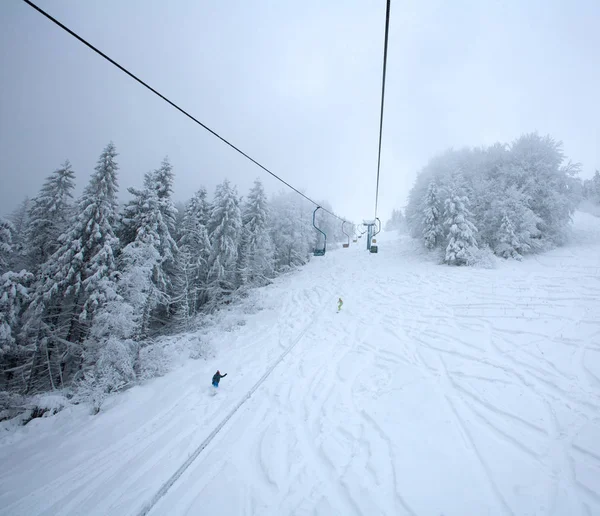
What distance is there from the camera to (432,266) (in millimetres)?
19484

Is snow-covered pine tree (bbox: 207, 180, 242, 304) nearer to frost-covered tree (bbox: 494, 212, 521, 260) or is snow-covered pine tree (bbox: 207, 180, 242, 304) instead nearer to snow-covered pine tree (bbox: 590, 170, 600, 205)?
frost-covered tree (bbox: 494, 212, 521, 260)

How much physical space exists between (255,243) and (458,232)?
19533mm

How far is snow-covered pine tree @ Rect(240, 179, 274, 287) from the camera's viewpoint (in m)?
23.7

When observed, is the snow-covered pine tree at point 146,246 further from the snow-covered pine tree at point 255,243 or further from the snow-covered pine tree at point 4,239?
the snow-covered pine tree at point 255,243

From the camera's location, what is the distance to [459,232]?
62.8ft

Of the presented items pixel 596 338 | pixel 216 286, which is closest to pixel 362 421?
pixel 596 338

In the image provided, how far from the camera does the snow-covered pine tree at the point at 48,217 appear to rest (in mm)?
16203

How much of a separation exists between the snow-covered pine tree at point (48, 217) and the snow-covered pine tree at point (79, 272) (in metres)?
2.71

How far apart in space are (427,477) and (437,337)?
18.7 ft

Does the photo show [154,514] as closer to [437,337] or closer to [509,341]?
[437,337]

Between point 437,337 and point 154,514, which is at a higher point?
point 437,337

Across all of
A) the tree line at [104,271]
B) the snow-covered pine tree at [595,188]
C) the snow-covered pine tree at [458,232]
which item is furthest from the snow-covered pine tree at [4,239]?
the snow-covered pine tree at [595,188]

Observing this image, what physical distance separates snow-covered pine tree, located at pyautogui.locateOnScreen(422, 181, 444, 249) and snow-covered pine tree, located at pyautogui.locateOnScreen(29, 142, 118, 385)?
26.3 m

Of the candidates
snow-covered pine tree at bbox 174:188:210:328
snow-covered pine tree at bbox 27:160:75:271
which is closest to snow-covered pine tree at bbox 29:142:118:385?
snow-covered pine tree at bbox 27:160:75:271
